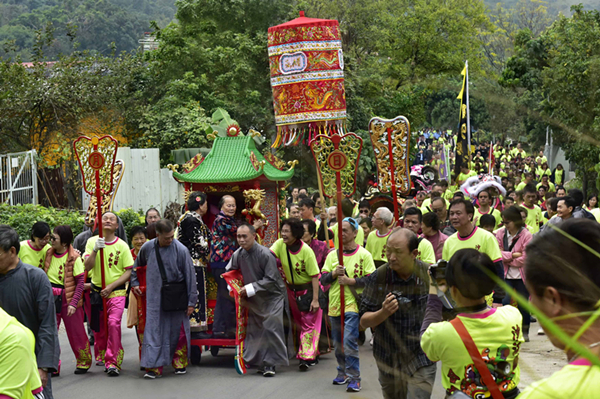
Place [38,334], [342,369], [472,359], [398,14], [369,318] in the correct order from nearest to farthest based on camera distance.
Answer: [472,359] → [369,318] → [38,334] → [342,369] → [398,14]

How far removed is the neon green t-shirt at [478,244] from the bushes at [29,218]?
23.5 feet

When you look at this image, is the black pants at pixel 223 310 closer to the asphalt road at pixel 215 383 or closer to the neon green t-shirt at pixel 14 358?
the asphalt road at pixel 215 383

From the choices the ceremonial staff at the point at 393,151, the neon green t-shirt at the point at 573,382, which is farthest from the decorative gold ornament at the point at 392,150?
the neon green t-shirt at the point at 573,382

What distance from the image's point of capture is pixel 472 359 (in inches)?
128

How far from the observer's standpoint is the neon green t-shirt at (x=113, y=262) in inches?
329

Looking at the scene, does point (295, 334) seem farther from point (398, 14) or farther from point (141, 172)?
point (398, 14)

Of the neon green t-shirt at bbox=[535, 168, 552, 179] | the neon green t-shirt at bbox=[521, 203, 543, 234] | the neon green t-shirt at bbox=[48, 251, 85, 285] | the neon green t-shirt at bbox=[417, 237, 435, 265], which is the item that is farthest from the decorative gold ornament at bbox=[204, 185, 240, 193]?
the neon green t-shirt at bbox=[535, 168, 552, 179]

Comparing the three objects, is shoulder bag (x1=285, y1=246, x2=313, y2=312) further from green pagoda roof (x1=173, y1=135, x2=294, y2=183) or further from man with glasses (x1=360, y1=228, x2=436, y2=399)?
man with glasses (x1=360, y1=228, x2=436, y2=399)

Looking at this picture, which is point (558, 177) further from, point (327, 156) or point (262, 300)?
point (262, 300)

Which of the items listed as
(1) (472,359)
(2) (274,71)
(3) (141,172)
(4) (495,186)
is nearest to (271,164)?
(4) (495,186)

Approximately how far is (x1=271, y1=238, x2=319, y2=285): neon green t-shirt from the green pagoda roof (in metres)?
1.90

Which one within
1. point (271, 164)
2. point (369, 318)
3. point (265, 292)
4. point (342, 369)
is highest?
point (271, 164)

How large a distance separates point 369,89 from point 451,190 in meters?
11.2

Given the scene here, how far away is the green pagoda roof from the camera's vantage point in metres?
9.95
